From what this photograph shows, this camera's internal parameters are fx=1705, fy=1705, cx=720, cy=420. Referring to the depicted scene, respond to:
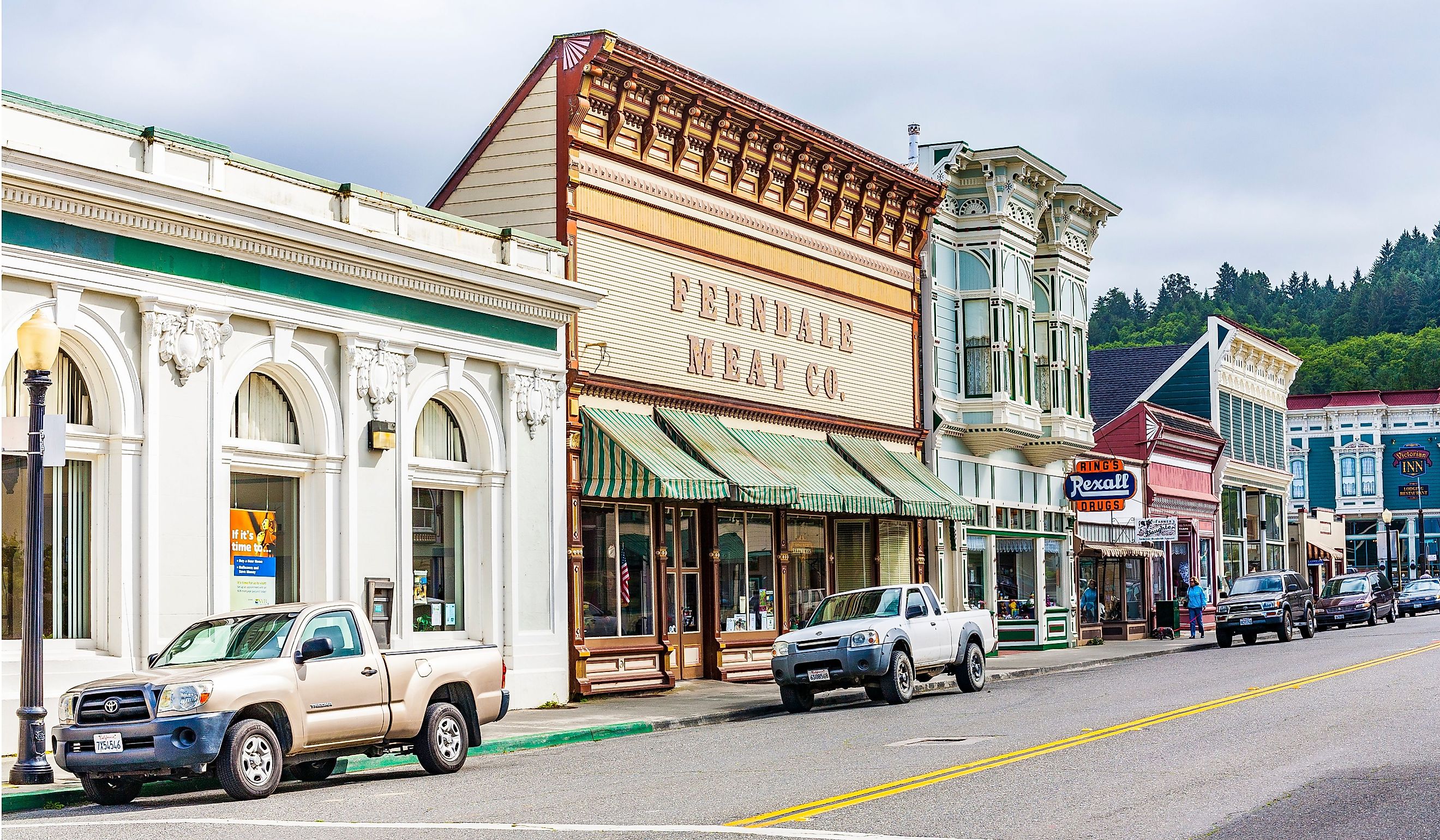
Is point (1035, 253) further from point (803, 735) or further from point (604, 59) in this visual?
point (803, 735)

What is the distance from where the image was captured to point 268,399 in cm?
2098

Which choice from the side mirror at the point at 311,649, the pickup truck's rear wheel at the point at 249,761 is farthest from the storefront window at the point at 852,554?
the pickup truck's rear wheel at the point at 249,761

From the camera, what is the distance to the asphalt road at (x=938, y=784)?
1168 cm

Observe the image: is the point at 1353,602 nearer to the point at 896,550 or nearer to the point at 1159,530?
the point at 1159,530

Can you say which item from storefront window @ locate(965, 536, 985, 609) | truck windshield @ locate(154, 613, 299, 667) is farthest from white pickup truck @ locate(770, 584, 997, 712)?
storefront window @ locate(965, 536, 985, 609)

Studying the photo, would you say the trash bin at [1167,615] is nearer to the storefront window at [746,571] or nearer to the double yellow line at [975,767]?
the storefront window at [746,571]

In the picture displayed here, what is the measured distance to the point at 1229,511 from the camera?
59625mm

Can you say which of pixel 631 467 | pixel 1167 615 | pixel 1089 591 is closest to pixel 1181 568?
pixel 1167 615

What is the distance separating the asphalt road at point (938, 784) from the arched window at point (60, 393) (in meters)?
5.07

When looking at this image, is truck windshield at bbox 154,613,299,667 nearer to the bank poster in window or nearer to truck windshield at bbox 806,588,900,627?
the bank poster in window

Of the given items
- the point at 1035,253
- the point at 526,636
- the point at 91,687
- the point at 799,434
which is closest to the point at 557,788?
the point at 91,687

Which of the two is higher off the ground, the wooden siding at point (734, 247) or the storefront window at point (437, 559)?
the wooden siding at point (734, 247)

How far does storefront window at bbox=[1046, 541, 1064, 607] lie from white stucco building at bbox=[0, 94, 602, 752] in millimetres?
19687

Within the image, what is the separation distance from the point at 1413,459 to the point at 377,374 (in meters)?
83.7
